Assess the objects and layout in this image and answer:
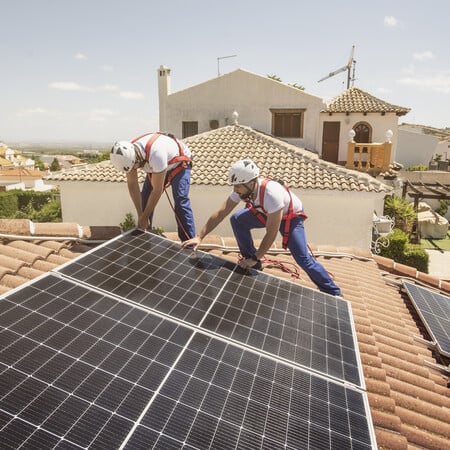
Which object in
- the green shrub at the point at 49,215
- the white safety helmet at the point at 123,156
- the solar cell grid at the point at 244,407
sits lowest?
the green shrub at the point at 49,215

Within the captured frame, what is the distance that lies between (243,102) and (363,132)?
836 cm

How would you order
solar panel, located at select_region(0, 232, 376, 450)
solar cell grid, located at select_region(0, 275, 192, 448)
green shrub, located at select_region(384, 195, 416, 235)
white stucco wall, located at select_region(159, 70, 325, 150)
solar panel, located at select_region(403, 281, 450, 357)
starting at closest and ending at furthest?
solar cell grid, located at select_region(0, 275, 192, 448), solar panel, located at select_region(0, 232, 376, 450), solar panel, located at select_region(403, 281, 450, 357), white stucco wall, located at select_region(159, 70, 325, 150), green shrub, located at select_region(384, 195, 416, 235)

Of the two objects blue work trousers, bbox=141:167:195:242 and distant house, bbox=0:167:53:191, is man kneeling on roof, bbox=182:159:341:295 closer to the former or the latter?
blue work trousers, bbox=141:167:195:242

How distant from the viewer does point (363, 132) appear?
2503 cm

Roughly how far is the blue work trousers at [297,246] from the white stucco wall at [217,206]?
30.2ft

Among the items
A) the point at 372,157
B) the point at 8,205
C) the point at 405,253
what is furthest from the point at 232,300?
the point at 8,205

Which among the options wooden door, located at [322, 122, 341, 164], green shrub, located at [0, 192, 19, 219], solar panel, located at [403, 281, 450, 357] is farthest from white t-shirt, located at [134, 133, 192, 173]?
green shrub, located at [0, 192, 19, 219]

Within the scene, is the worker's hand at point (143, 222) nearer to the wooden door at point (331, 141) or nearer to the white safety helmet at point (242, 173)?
the white safety helmet at point (242, 173)

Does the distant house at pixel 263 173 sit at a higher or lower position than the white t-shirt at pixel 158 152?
lower

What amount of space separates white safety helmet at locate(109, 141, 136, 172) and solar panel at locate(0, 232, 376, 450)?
1.38m

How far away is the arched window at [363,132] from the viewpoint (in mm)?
24828

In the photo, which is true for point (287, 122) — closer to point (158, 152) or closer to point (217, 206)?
point (217, 206)

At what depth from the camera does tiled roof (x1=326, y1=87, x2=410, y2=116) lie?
24.0 m

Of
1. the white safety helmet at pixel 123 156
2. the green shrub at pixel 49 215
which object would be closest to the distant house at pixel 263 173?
the white safety helmet at pixel 123 156
